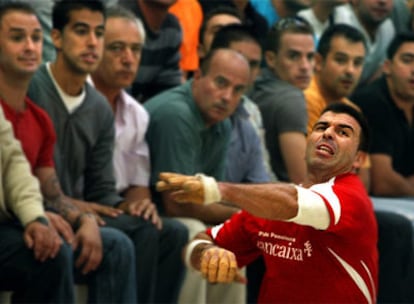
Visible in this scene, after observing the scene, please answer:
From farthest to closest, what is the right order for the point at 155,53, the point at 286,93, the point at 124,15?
the point at 155,53, the point at 286,93, the point at 124,15

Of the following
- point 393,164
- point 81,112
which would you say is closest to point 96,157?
point 81,112

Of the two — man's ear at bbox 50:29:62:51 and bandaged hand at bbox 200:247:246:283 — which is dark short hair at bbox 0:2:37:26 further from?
bandaged hand at bbox 200:247:246:283

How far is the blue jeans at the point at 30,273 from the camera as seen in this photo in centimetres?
571

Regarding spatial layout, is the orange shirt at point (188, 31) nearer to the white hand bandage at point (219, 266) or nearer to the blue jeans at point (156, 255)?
the blue jeans at point (156, 255)

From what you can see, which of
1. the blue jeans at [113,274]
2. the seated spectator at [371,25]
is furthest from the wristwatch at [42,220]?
the seated spectator at [371,25]

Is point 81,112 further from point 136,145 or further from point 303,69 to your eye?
point 303,69

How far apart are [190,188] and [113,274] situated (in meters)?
2.28

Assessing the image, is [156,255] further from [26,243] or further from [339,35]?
[339,35]

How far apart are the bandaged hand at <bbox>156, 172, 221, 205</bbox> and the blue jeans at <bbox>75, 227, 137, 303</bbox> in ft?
7.12

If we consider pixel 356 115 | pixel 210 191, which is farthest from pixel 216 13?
pixel 210 191

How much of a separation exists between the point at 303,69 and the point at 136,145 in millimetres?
1714

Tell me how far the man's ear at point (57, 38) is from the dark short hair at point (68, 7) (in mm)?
25

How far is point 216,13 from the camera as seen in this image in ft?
27.9

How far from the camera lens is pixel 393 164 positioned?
27.3 ft
